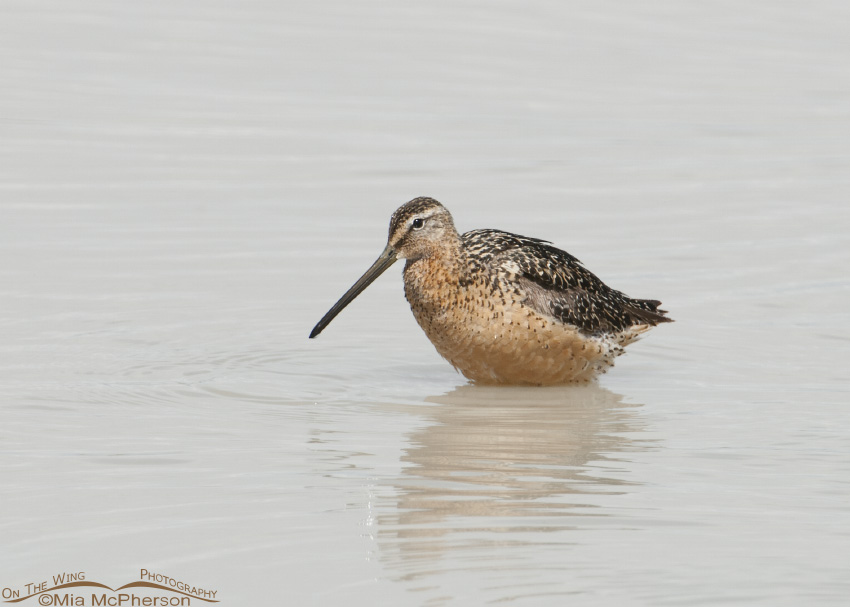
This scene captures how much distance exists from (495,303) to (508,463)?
169 cm

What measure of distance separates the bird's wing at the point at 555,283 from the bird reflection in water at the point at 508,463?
0.42m

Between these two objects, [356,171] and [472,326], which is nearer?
[472,326]

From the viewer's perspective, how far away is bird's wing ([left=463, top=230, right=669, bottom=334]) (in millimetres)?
8188

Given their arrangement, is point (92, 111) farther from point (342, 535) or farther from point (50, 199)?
point (342, 535)

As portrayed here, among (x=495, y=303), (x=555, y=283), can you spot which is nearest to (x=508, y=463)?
(x=495, y=303)

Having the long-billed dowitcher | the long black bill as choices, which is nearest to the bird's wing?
the long-billed dowitcher

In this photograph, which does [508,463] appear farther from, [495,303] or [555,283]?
[555,283]

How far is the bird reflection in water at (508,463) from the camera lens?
5.52 metres

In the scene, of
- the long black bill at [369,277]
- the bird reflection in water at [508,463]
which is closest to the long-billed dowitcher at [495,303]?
the long black bill at [369,277]

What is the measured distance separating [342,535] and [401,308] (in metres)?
4.49

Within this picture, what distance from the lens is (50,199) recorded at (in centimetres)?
1140

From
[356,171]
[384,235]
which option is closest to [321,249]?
[384,235]

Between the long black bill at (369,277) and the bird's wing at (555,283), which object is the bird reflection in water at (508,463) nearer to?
the bird's wing at (555,283)

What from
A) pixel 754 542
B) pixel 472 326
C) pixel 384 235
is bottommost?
pixel 754 542
